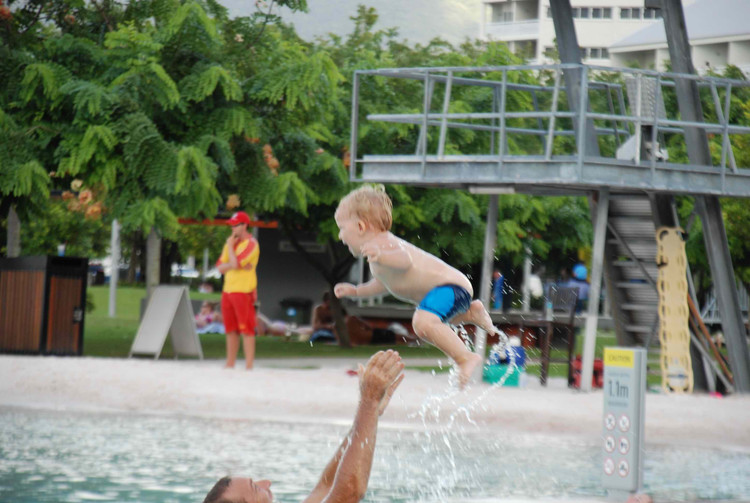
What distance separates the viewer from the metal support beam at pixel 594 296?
15.6m

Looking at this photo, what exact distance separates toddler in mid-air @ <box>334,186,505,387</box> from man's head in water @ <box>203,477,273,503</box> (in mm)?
1358

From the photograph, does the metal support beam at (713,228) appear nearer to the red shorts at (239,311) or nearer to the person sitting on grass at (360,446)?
the red shorts at (239,311)

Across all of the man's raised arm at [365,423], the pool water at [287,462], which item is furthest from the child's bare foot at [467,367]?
the pool water at [287,462]

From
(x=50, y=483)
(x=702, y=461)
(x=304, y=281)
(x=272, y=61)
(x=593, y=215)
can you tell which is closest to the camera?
(x=50, y=483)

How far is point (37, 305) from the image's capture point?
17797 millimetres

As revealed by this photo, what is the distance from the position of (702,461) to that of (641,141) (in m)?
5.91

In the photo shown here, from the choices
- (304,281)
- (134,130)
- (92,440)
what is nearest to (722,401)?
(92,440)

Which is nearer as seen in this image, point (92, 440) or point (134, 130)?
point (92, 440)

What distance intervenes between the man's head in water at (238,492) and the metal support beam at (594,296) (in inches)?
485

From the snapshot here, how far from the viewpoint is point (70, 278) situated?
18297 millimetres

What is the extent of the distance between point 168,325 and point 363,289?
44.6 ft

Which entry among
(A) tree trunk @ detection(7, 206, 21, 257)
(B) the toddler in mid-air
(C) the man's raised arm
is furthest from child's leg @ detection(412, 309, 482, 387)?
(A) tree trunk @ detection(7, 206, 21, 257)

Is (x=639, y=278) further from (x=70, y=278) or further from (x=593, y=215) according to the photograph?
(x=70, y=278)

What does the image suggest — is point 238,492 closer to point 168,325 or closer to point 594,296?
point 594,296
